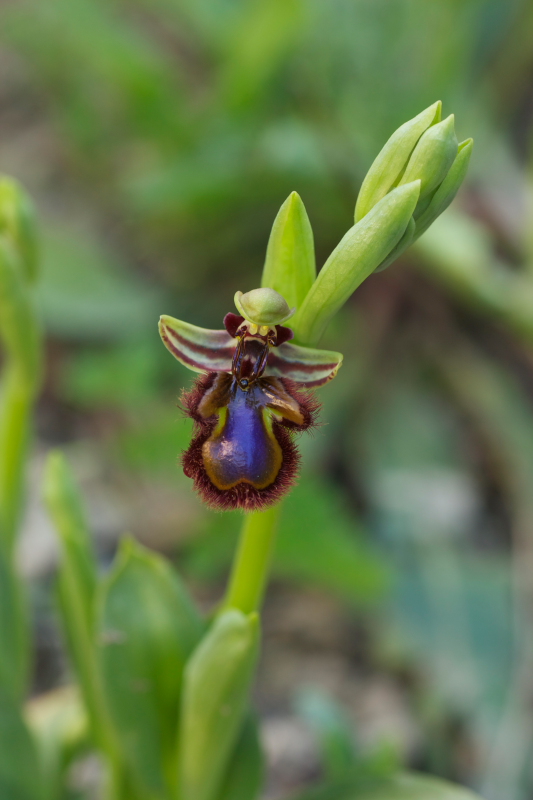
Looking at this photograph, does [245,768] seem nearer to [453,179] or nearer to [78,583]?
[78,583]

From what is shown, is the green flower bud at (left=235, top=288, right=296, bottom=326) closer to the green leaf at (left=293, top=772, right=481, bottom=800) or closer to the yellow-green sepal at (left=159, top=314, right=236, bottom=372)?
the yellow-green sepal at (left=159, top=314, right=236, bottom=372)

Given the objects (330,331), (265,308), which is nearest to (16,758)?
(265,308)

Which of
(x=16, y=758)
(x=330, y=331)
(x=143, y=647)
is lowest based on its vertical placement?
(x=16, y=758)

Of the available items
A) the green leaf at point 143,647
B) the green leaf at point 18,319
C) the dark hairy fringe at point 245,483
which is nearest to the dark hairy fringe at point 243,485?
the dark hairy fringe at point 245,483

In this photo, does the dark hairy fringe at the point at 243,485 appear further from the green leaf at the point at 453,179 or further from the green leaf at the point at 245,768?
the green leaf at the point at 245,768

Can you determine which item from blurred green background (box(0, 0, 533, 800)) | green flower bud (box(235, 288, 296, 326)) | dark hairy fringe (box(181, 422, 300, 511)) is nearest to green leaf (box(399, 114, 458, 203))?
green flower bud (box(235, 288, 296, 326))

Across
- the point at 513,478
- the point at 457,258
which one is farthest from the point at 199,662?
the point at 457,258
